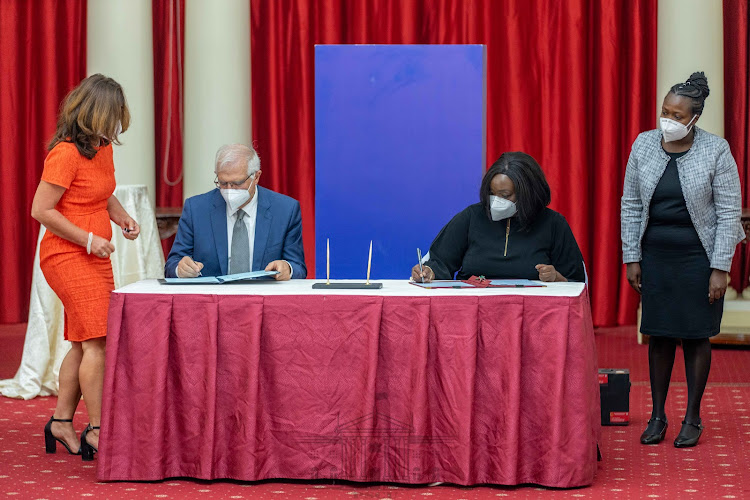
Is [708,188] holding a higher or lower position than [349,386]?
higher

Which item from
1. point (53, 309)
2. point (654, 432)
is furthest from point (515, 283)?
point (53, 309)

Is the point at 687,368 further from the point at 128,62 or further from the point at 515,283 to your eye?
the point at 128,62

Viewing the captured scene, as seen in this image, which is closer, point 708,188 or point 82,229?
point 82,229

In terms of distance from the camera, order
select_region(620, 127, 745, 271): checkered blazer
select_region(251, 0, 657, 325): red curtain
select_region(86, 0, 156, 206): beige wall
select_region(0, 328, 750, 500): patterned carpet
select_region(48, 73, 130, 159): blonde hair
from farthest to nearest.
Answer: select_region(251, 0, 657, 325): red curtain < select_region(86, 0, 156, 206): beige wall < select_region(620, 127, 745, 271): checkered blazer < select_region(48, 73, 130, 159): blonde hair < select_region(0, 328, 750, 500): patterned carpet

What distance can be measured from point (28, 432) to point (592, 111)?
385cm

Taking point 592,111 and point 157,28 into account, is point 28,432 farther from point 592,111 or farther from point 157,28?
point 592,111

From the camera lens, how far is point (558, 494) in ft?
10.2

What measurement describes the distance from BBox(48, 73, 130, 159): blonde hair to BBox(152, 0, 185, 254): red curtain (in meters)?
3.05

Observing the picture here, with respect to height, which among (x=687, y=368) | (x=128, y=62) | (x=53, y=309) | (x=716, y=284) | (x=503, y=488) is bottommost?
(x=503, y=488)

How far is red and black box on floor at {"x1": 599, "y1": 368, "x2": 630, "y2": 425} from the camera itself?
4051mm

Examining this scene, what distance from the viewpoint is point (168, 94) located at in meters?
6.59

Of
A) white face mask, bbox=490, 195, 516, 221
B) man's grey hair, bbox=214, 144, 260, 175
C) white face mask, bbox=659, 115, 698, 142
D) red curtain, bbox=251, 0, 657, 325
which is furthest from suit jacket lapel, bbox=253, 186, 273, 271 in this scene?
red curtain, bbox=251, 0, 657, 325

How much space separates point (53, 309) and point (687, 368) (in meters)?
2.60

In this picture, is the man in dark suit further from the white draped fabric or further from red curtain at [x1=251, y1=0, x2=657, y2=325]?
red curtain at [x1=251, y1=0, x2=657, y2=325]
